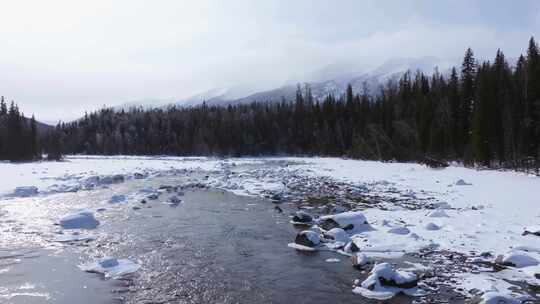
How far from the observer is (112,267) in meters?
12.9

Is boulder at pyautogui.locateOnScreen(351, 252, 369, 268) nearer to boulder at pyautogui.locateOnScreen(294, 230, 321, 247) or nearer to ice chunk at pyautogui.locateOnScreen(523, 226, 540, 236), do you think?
boulder at pyautogui.locateOnScreen(294, 230, 321, 247)

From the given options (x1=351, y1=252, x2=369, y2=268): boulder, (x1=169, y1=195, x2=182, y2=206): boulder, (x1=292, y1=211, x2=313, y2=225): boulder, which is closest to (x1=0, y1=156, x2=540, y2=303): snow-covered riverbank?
(x1=351, y1=252, x2=369, y2=268): boulder

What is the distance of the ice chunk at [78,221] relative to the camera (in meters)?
18.6

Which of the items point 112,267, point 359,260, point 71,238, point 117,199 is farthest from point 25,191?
point 359,260

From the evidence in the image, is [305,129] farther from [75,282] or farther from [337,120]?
[75,282]

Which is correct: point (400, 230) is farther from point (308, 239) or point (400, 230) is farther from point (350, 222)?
point (308, 239)

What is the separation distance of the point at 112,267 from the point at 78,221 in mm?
6862

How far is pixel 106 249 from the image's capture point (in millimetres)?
15203

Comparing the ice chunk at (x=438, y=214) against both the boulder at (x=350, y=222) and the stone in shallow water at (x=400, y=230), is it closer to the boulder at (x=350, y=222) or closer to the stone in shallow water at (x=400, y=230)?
the stone in shallow water at (x=400, y=230)

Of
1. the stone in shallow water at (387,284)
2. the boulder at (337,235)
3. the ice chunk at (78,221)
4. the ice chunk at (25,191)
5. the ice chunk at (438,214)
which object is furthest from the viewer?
the ice chunk at (25,191)

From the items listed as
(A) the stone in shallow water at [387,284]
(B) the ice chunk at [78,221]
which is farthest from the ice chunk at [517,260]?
(B) the ice chunk at [78,221]

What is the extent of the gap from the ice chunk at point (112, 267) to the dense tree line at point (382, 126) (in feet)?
133

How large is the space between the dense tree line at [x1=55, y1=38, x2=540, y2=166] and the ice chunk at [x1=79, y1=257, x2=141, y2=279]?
40.5m

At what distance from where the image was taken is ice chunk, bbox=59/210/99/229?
733 inches
